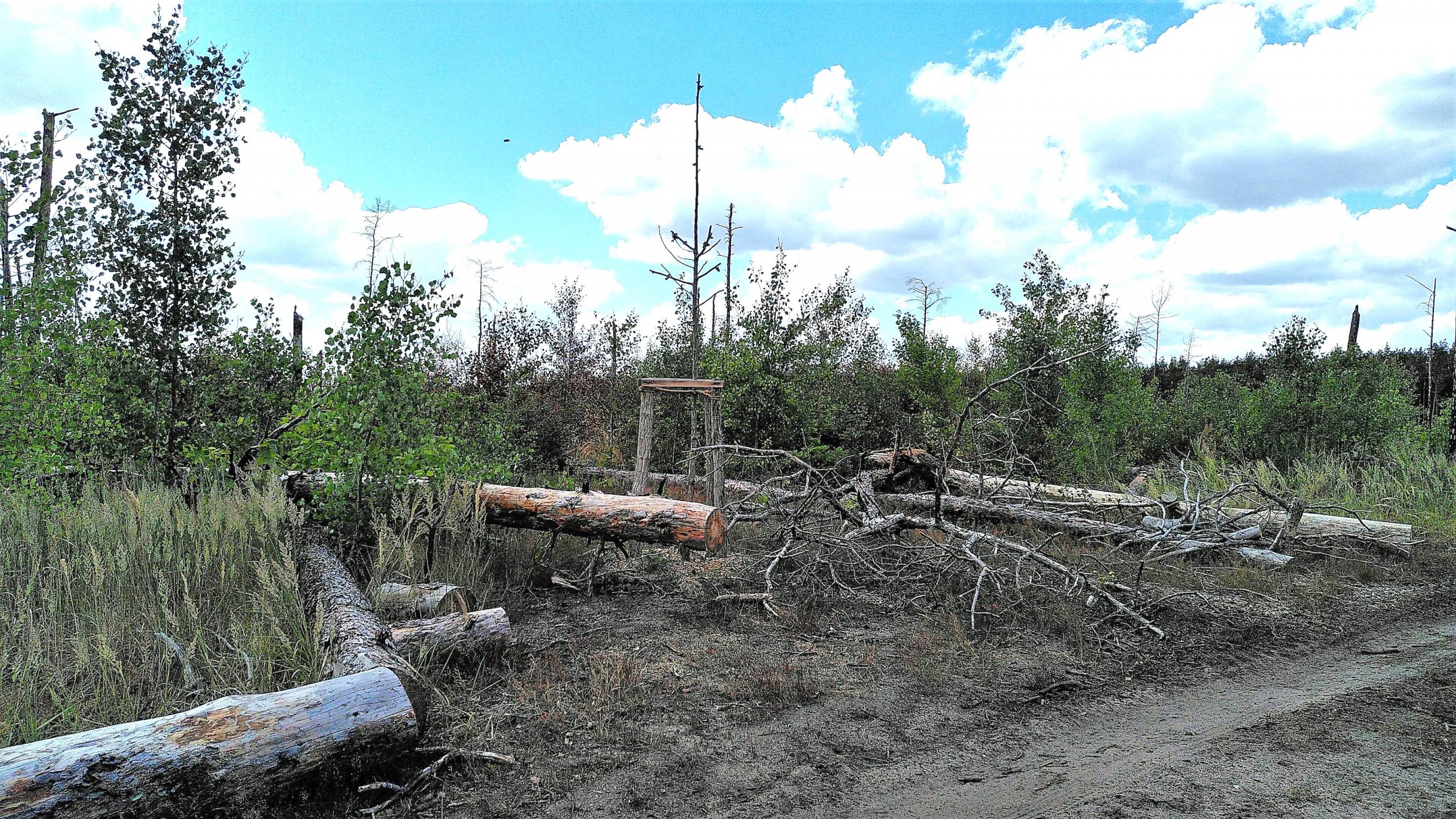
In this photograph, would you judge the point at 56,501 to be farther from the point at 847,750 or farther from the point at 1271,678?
the point at 1271,678

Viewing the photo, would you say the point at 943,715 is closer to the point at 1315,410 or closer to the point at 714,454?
the point at 714,454

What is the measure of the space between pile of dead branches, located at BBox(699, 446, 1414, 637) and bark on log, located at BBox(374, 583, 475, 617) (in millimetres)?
2040

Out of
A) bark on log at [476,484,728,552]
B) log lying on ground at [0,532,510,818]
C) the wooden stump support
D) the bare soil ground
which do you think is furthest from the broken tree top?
log lying on ground at [0,532,510,818]

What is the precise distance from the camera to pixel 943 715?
402 cm

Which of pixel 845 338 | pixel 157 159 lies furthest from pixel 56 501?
pixel 845 338

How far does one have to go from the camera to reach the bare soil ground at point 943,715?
318cm

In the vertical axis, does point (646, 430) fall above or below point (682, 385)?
below

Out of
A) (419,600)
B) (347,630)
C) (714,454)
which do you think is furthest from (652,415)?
(347,630)

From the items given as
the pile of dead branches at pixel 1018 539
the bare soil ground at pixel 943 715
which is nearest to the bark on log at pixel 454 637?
the bare soil ground at pixel 943 715

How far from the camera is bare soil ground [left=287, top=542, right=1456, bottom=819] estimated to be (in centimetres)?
318

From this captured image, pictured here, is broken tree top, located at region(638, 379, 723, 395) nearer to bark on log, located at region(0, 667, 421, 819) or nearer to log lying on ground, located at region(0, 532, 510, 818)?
log lying on ground, located at region(0, 532, 510, 818)

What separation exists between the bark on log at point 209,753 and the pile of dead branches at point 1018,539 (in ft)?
10.1

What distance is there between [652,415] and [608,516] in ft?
8.52

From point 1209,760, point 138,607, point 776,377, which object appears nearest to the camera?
point 1209,760
